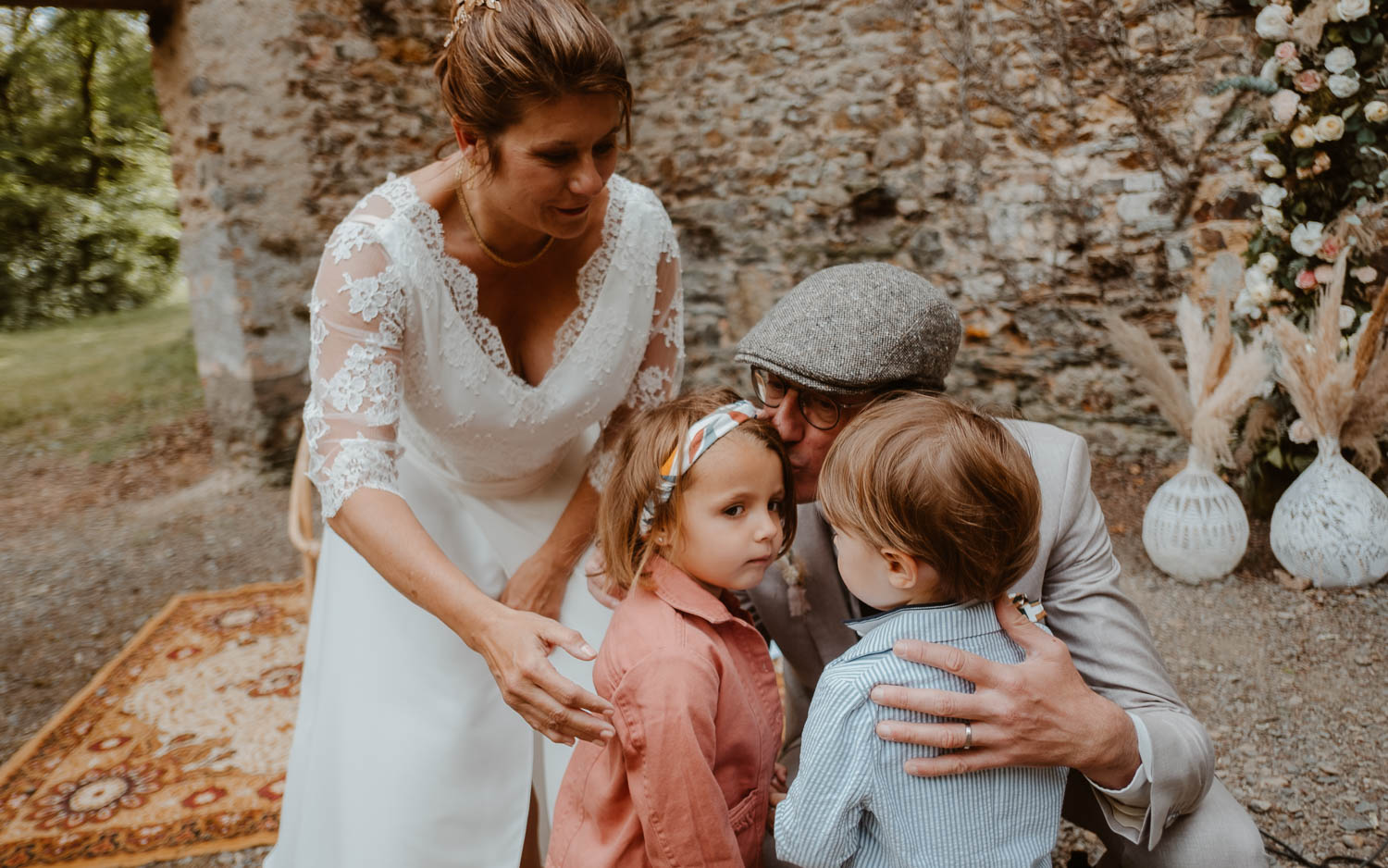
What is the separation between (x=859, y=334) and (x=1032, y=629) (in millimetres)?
550

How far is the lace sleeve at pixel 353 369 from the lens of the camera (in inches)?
64.4

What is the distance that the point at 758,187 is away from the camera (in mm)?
5734

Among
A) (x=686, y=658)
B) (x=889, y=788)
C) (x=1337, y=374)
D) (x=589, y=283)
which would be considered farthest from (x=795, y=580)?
(x=1337, y=374)

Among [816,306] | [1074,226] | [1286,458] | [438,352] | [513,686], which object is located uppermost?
[816,306]

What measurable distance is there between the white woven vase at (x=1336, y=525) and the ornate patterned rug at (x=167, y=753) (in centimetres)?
355

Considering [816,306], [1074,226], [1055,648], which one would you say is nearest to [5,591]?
[816,306]

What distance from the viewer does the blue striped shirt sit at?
1273 millimetres

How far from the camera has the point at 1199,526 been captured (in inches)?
133

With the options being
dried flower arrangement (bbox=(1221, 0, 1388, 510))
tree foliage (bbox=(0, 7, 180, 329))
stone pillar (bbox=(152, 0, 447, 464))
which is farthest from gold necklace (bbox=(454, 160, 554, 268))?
tree foliage (bbox=(0, 7, 180, 329))

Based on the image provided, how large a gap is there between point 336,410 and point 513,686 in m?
0.65

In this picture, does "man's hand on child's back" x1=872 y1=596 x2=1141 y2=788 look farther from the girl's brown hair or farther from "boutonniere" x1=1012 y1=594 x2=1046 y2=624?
the girl's brown hair

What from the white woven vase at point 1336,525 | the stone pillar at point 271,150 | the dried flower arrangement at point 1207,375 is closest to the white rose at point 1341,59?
the dried flower arrangement at point 1207,375

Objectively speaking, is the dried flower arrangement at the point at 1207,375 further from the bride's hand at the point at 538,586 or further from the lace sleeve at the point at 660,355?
the bride's hand at the point at 538,586

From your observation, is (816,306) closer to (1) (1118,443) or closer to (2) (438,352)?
(2) (438,352)
